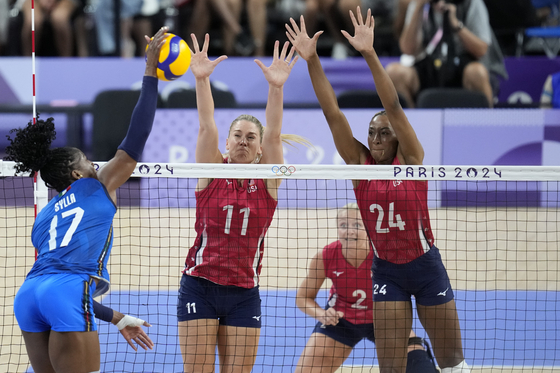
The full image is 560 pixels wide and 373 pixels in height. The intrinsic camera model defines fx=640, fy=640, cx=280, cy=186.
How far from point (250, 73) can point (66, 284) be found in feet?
23.8

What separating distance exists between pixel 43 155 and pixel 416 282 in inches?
105

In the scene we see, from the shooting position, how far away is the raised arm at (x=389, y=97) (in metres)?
4.48

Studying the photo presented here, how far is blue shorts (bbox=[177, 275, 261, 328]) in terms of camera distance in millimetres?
4516

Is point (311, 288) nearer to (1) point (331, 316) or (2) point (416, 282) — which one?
(1) point (331, 316)

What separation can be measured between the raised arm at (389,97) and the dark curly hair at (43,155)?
205cm

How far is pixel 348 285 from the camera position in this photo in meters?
5.50

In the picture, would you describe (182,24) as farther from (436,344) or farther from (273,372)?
(436,344)

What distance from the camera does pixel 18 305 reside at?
370 cm

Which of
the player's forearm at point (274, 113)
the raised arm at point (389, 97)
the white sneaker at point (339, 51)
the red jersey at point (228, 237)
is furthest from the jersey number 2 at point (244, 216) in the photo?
the white sneaker at point (339, 51)

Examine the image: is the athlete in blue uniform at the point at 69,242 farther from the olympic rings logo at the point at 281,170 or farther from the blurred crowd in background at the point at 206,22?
the blurred crowd in background at the point at 206,22

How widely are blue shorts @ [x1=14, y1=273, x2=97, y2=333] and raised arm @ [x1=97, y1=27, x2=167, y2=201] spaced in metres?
0.61

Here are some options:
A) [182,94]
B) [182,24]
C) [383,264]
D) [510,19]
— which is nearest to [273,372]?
[383,264]

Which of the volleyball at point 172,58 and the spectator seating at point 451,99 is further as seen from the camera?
the spectator seating at point 451,99

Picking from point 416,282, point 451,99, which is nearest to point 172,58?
point 416,282
